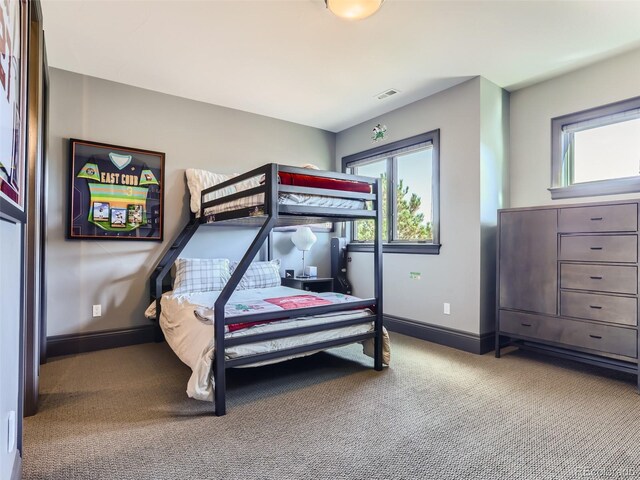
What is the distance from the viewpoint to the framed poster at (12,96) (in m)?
0.97

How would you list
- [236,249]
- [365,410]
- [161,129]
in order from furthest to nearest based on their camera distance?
1. [236,249]
2. [161,129]
3. [365,410]

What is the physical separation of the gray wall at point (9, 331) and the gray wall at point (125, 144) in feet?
6.39

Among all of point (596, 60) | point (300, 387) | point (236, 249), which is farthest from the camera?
point (236, 249)

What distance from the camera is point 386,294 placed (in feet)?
13.7

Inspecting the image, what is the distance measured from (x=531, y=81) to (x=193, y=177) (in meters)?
3.51

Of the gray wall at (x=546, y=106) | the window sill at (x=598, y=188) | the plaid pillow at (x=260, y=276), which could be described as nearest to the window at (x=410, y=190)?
the gray wall at (x=546, y=106)

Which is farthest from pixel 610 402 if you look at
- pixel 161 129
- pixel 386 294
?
pixel 161 129

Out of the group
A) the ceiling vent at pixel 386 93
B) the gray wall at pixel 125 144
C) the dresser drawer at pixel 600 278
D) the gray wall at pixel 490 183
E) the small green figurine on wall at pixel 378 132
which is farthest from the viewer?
the small green figurine on wall at pixel 378 132

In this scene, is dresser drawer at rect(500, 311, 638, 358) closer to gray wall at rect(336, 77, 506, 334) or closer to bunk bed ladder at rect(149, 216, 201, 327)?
gray wall at rect(336, 77, 506, 334)

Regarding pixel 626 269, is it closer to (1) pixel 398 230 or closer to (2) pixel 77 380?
(1) pixel 398 230

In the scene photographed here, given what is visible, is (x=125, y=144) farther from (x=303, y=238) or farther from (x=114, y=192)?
(x=303, y=238)

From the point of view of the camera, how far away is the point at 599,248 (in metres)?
2.58

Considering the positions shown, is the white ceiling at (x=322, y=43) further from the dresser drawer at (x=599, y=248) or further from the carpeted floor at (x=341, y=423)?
the carpeted floor at (x=341, y=423)

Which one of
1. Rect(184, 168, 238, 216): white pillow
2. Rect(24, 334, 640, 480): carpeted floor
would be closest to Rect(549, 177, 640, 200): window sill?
Rect(24, 334, 640, 480): carpeted floor
